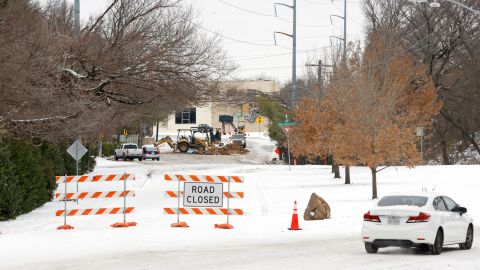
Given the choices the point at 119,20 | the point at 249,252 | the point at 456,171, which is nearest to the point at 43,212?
the point at 119,20

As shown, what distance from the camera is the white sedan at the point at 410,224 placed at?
18.4 meters

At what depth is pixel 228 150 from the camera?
335 ft

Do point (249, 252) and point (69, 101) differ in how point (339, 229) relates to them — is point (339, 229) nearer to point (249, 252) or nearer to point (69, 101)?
point (249, 252)

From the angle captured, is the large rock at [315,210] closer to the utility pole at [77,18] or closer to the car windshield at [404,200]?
the car windshield at [404,200]

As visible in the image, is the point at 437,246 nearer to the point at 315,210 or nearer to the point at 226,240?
the point at 226,240

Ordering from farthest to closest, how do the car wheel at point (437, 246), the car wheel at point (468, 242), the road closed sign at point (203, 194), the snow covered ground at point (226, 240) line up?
the road closed sign at point (203, 194) → the car wheel at point (468, 242) → the car wheel at point (437, 246) → the snow covered ground at point (226, 240)

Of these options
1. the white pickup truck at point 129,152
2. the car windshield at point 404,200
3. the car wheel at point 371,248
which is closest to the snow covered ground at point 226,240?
the car wheel at point 371,248

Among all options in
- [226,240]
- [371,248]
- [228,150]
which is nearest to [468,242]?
[371,248]

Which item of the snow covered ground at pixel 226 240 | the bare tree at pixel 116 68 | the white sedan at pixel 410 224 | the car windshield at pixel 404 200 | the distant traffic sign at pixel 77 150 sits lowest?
the snow covered ground at pixel 226 240

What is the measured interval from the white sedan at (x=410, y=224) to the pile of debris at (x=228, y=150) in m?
77.7

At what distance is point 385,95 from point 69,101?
18.2 meters

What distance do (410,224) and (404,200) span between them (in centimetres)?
117

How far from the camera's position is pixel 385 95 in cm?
4497

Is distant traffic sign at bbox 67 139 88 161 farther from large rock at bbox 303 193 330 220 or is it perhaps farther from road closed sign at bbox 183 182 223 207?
large rock at bbox 303 193 330 220
